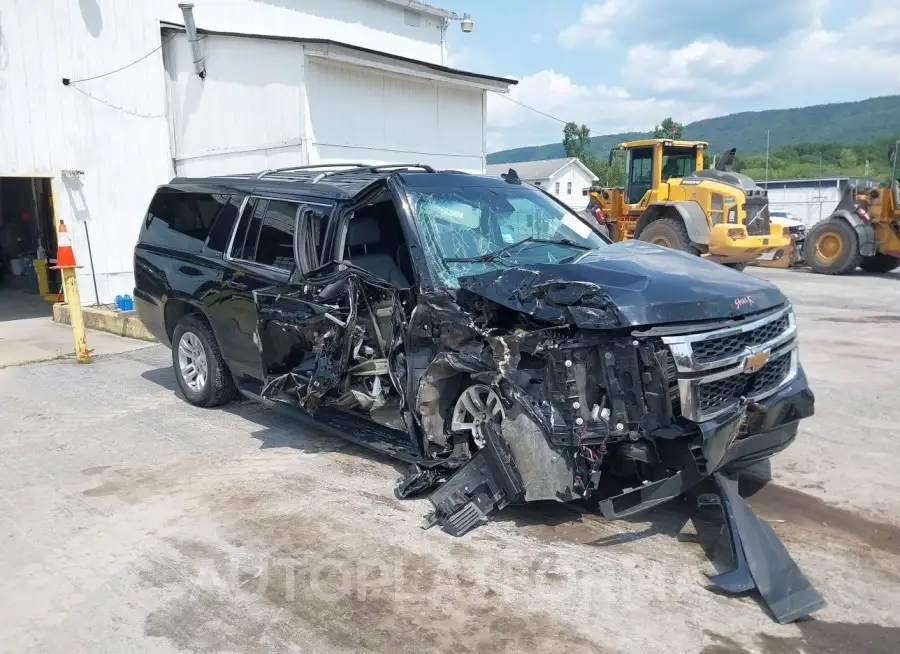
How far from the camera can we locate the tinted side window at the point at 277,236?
17.7 ft

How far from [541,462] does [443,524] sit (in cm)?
72

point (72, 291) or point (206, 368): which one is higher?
point (72, 291)

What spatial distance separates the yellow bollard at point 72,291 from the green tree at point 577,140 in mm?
82059

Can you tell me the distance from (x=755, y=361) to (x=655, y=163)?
1374 centimetres

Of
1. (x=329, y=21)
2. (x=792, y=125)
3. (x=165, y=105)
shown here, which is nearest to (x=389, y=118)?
(x=165, y=105)

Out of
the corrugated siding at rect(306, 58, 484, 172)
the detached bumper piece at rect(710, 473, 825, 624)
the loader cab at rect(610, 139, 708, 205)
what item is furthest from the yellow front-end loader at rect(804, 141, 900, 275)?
the detached bumper piece at rect(710, 473, 825, 624)

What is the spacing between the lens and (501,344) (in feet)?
12.8

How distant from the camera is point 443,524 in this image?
4062mm

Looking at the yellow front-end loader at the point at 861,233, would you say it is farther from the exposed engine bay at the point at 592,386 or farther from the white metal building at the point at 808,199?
the white metal building at the point at 808,199

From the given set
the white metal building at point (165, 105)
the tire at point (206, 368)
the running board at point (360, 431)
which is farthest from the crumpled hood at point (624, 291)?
the white metal building at point (165, 105)

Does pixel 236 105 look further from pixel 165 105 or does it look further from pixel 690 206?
pixel 690 206

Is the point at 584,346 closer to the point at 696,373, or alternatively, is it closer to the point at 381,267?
the point at 696,373

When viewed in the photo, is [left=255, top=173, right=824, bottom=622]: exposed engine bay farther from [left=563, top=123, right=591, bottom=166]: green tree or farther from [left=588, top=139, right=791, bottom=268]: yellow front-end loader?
[left=563, top=123, right=591, bottom=166]: green tree

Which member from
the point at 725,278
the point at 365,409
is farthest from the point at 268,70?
the point at 725,278
